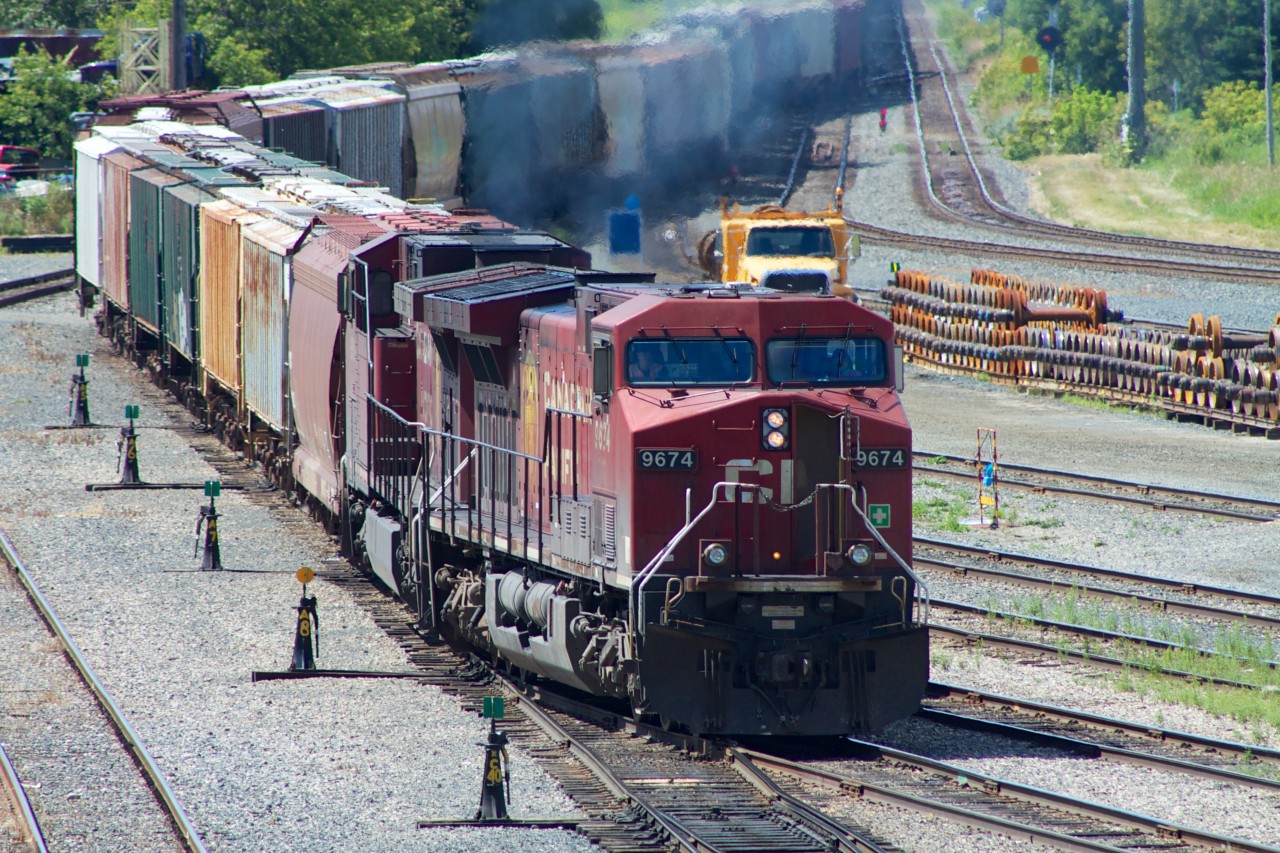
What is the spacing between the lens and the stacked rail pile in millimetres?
27219

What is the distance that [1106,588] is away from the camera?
17.8 meters

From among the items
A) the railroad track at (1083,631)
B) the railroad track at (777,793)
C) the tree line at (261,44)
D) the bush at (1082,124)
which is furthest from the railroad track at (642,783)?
the bush at (1082,124)

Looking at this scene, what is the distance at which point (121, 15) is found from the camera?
223 ft

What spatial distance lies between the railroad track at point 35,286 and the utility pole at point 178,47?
6.70 meters

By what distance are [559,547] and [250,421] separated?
12.6 m

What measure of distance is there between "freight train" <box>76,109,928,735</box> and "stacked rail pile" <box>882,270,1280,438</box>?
48.3 feet

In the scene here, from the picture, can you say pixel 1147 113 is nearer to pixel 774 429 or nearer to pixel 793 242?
pixel 793 242

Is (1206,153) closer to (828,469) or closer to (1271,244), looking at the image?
(1271,244)

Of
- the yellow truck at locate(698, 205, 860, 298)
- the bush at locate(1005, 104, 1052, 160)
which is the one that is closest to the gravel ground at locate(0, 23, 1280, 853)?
the yellow truck at locate(698, 205, 860, 298)

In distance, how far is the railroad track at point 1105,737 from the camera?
11711mm

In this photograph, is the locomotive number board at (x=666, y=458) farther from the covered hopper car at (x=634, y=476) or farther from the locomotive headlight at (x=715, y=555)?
the locomotive headlight at (x=715, y=555)

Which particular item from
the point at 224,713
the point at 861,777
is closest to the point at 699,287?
the point at 861,777

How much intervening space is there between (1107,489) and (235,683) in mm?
13053

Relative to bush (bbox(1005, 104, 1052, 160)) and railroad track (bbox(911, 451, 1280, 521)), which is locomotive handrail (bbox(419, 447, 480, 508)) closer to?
railroad track (bbox(911, 451, 1280, 521))
